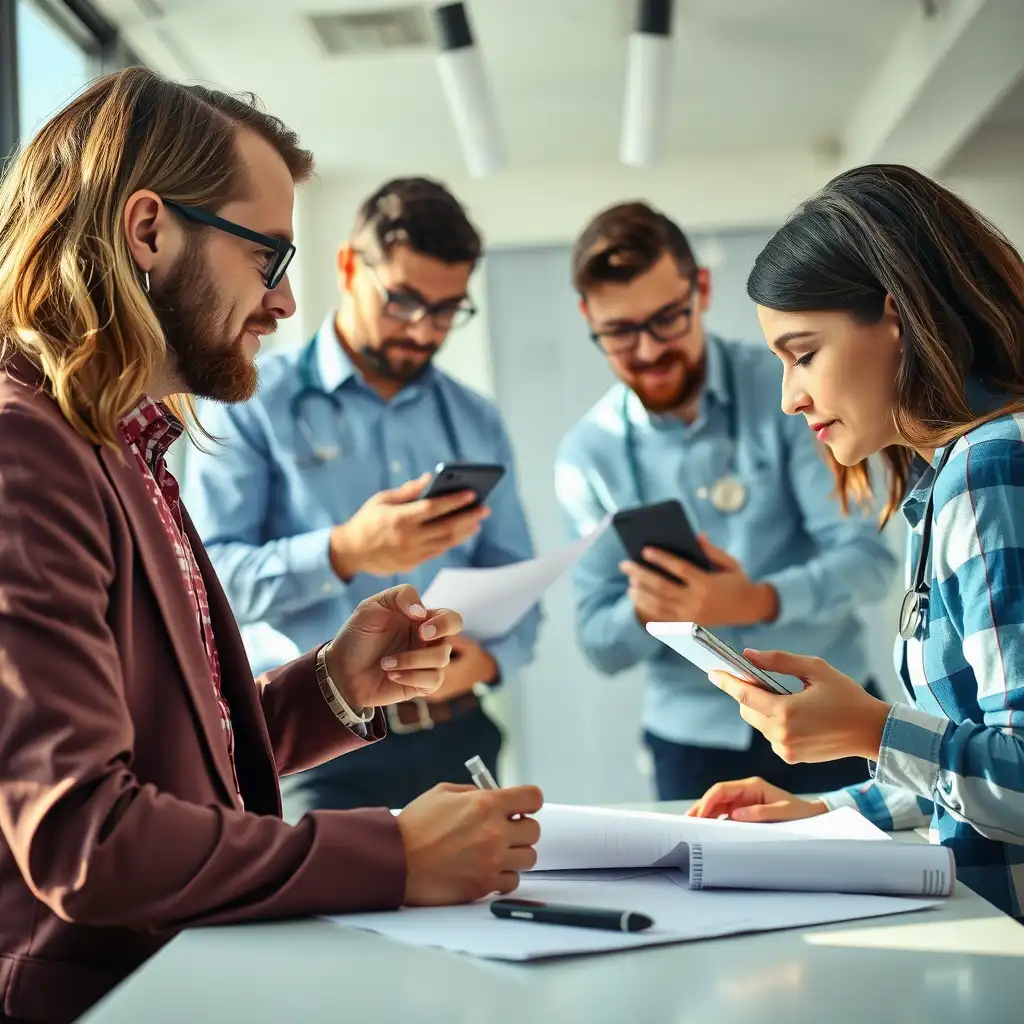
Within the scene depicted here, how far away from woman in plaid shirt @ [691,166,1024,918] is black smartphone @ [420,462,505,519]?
2.49 ft

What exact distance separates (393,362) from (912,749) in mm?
1794

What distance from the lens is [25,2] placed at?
3.52 meters

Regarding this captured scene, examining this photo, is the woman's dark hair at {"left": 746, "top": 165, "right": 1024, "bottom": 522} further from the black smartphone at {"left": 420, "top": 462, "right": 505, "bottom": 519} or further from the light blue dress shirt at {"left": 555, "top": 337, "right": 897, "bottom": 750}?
the light blue dress shirt at {"left": 555, "top": 337, "right": 897, "bottom": 750}

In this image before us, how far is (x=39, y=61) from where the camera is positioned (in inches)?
138

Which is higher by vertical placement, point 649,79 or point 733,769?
point 649,79

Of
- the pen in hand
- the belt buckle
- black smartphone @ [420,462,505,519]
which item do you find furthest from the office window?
the pen in hand

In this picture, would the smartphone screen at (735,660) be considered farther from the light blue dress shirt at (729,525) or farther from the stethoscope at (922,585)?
the light blue dress shirt at (729,525)

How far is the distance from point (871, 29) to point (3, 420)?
154 inches

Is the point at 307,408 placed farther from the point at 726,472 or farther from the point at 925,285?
the point at 925,285

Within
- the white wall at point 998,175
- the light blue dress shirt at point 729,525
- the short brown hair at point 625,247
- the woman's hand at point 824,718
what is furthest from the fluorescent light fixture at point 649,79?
the woman's hand at point 824,718

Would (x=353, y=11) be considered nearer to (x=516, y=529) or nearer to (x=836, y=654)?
(x=516, y=529)

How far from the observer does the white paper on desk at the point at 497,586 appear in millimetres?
2039

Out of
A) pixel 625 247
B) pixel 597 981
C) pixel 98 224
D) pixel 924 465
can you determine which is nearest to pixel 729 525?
pixel 625 247

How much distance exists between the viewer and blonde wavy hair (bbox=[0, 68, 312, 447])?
1.17m
